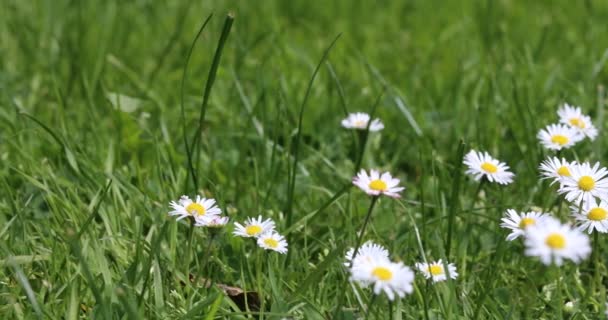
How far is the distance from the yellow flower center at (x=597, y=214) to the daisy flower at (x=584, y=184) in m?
0.04

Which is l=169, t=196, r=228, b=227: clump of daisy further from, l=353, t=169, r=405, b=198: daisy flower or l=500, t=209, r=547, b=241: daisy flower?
l=500, t=209, r=547, b=241: daisy flower

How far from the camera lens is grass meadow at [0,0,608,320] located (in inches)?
65.1

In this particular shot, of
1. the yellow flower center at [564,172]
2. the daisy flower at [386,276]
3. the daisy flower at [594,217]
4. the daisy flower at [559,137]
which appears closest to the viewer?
the daisy flower at [386,276]

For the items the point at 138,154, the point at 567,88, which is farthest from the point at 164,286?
the point at 567,88

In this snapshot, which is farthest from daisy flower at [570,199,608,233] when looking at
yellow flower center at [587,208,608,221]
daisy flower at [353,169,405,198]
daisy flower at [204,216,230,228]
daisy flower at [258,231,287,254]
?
daisy flower at [204,216,230,228]

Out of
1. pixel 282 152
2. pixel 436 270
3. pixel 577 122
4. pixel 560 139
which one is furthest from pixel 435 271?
pixel 282 152

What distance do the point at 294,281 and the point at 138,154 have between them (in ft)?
2.81

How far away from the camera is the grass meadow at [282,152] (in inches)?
65.1

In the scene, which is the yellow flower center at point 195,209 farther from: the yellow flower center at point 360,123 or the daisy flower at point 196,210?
the yellow flower center at point 360,123

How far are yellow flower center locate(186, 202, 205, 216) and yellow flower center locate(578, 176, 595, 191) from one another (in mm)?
757

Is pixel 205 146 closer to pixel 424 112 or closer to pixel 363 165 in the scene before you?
pixel 363 165

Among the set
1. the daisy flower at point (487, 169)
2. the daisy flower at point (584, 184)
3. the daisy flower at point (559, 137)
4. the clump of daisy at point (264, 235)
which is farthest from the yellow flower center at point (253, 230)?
the daisy flower at point (559, 137)

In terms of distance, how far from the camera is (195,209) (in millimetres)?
1615

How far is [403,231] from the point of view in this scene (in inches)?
83.0
